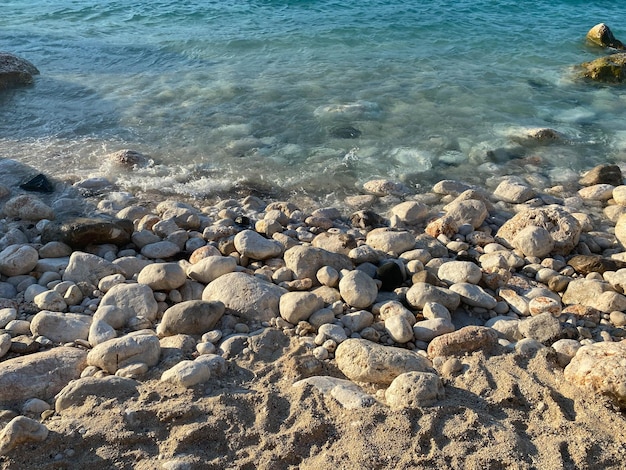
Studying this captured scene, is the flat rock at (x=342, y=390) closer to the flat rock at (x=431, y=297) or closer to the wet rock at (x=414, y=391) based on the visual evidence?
the wet rock at (x=414, y=391)

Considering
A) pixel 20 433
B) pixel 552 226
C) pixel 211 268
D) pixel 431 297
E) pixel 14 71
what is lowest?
pixel 552 226

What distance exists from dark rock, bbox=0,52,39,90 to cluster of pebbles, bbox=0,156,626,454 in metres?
5.05

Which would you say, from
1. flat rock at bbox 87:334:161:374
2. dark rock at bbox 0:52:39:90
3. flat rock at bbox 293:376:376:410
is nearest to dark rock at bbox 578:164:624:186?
flat rock at bbox 293:376:376:410

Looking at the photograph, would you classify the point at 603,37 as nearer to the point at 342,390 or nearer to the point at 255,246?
the point at 255,246

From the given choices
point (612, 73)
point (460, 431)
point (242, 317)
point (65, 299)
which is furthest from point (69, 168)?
point (612, 73)

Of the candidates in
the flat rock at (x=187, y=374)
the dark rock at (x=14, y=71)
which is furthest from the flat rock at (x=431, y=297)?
the dark rock at (x=14, y=71)

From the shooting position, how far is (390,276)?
15.8 feet

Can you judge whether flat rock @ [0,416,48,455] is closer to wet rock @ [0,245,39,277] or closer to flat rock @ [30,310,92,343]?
flat rock @ [30,310,92,343]

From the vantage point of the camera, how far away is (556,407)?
3182 mm

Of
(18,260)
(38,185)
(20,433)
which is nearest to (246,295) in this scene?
(20,433)

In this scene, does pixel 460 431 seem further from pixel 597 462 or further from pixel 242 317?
pixel 242 317

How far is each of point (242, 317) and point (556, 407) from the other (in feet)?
7.28

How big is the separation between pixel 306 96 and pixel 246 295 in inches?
252

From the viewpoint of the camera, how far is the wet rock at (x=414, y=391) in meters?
3.13
